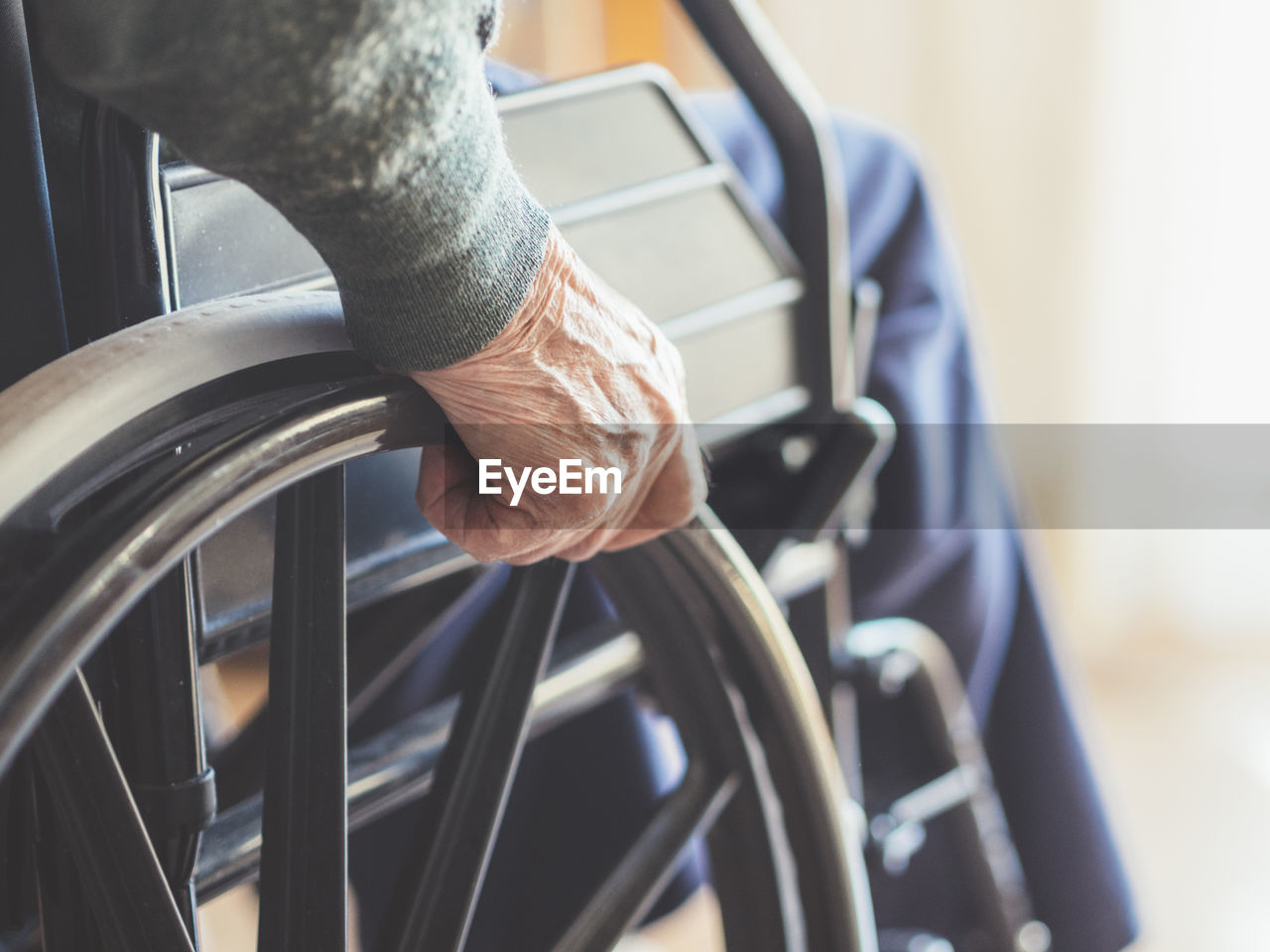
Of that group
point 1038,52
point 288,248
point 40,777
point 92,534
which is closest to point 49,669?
point 92,534

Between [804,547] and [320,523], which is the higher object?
[320,523]

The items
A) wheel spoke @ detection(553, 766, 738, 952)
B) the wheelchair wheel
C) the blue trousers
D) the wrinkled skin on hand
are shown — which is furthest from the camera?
the blue trousers

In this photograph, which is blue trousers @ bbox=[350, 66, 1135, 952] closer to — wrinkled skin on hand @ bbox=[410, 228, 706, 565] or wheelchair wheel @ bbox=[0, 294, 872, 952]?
wheelchair wheel @ bbox=[0, 294, 872, 952]

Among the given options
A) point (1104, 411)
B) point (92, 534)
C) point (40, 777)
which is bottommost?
point (1104, 411)

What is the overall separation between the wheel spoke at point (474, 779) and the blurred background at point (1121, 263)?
4.43 ft

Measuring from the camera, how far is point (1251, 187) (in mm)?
1732

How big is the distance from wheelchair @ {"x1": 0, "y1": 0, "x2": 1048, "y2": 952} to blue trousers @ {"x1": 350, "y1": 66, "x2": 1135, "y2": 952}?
11 cm

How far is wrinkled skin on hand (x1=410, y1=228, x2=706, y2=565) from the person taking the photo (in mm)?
373

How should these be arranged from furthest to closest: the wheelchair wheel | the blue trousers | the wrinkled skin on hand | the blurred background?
1. the blurred background
2. the blue trousers
3. the wrinkled skin on hand
4. the wheelchair wheel

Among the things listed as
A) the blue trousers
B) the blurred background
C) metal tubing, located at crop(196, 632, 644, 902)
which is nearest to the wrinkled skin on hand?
metal tubing, located at crop(196, 632, 644, 902)

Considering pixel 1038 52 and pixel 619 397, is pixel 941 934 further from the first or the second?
pixel 1038 52

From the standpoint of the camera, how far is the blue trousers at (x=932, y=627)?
0.81 m

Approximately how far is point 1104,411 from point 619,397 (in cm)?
174

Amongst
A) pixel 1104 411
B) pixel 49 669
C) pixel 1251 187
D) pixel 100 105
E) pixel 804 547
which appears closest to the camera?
pixel 49 669
